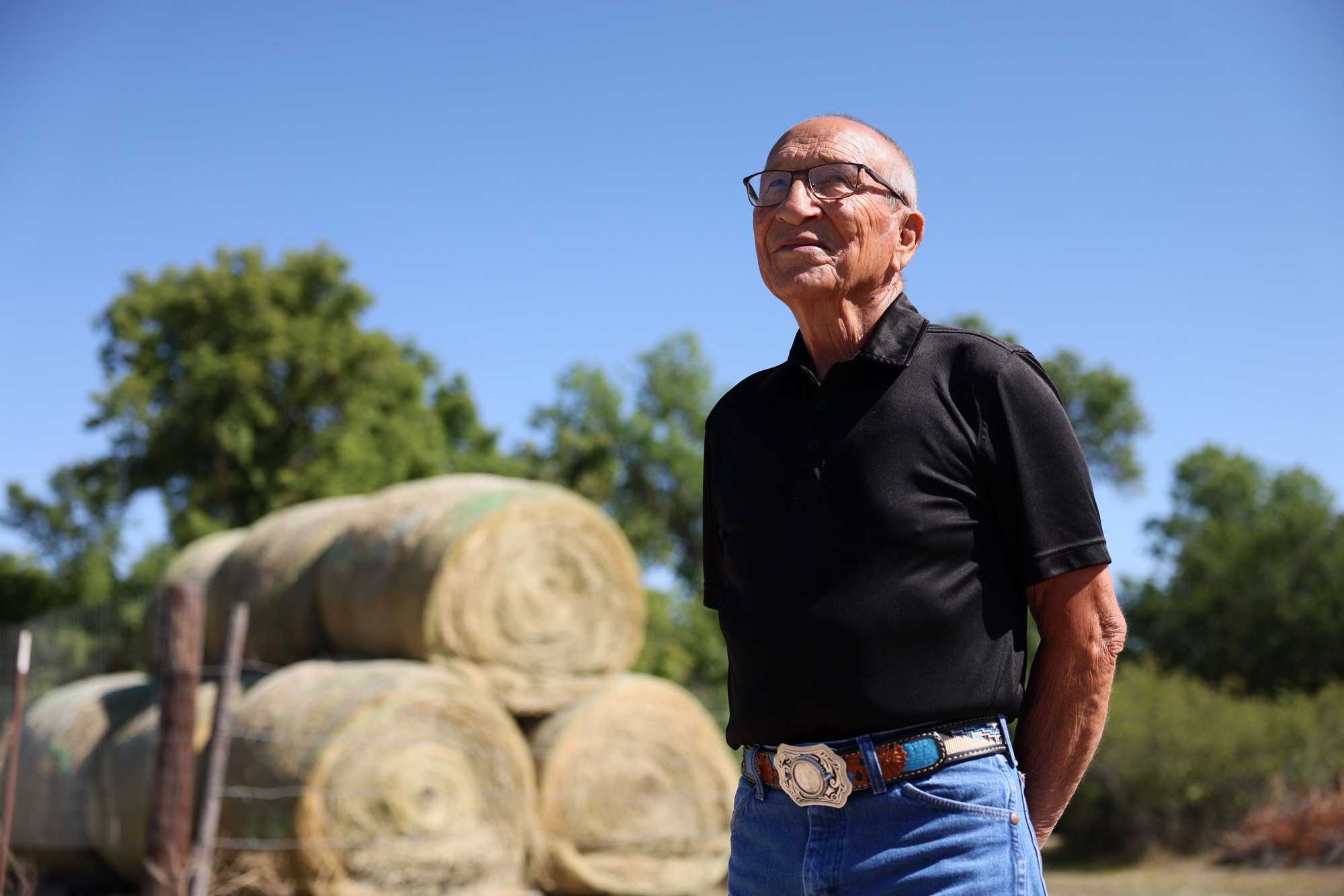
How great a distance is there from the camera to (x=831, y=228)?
228 cm

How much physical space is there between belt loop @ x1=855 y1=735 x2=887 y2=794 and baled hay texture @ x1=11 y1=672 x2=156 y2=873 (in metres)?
8.01

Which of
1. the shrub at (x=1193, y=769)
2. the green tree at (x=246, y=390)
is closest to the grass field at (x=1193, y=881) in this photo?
the shrub at (x=1193, y=769)

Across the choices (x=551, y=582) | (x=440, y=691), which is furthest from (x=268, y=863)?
(x=551, y=582)

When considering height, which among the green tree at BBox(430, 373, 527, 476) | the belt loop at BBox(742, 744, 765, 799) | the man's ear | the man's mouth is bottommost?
the belt loop at BBox(742, 744, 765, 799)

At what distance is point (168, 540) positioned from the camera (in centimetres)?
2142

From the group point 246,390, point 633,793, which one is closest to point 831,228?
Answer: point 633,793

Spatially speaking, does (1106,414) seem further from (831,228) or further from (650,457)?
(831,228)


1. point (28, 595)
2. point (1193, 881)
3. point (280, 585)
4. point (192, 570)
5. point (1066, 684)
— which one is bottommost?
point (1193, 881)

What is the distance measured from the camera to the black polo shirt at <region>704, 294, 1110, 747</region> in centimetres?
204

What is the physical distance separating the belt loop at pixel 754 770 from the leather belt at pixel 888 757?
0.33 ft

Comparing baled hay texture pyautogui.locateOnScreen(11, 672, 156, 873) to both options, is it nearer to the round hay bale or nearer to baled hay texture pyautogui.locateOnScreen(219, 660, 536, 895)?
baled hay texture pyautogui.locateOnScreen(219, 660, 536, 895)

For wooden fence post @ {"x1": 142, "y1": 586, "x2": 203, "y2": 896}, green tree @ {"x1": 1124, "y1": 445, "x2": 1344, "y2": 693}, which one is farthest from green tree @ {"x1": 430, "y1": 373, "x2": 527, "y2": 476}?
wooden fence post @ {"x1": 142, "y1": 586, "x2": 203, "y2": 896}

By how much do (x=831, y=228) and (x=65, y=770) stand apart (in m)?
8.41

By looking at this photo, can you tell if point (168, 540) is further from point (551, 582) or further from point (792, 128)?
point (792, 128)
